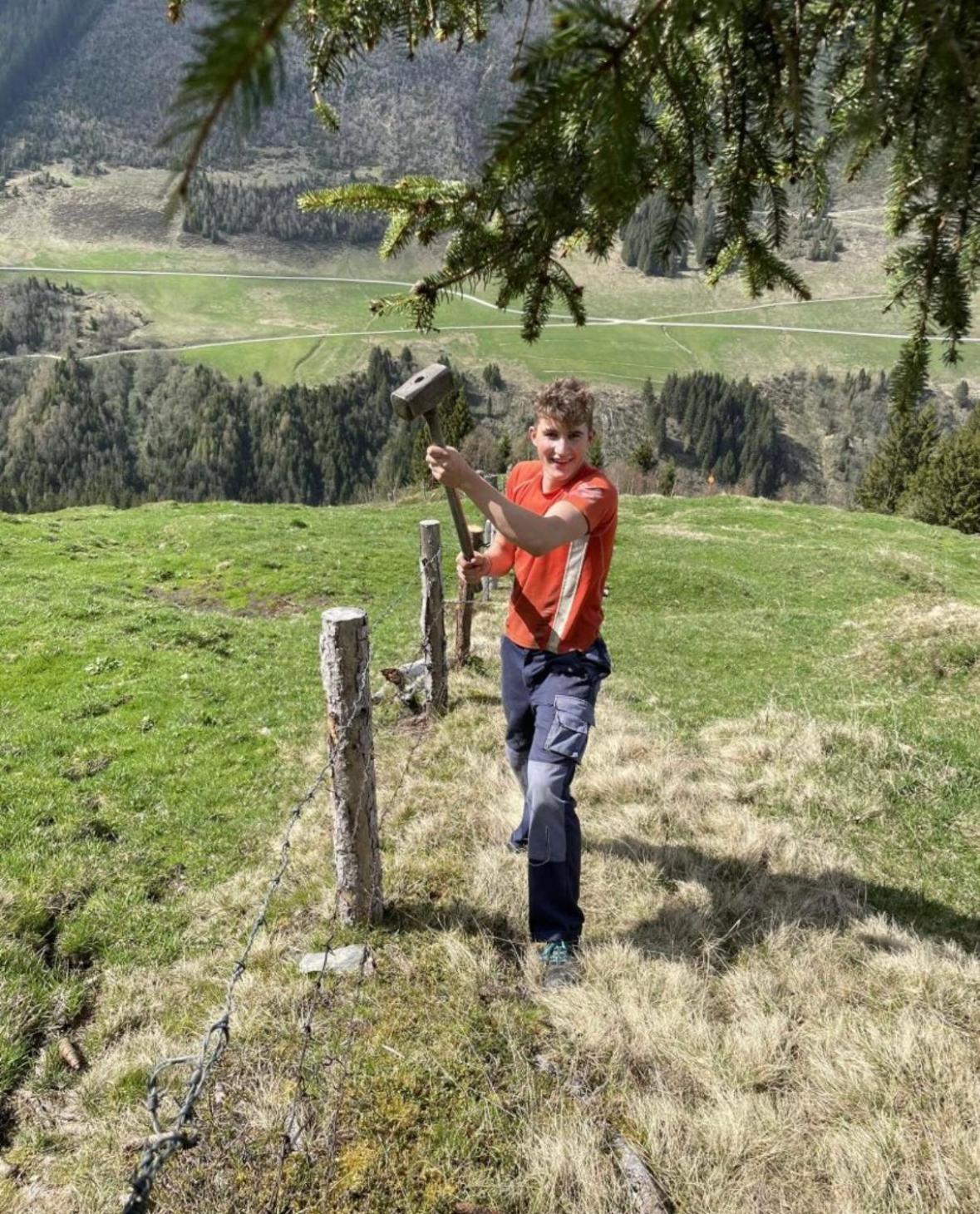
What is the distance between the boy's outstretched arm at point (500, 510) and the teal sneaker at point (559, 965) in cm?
267

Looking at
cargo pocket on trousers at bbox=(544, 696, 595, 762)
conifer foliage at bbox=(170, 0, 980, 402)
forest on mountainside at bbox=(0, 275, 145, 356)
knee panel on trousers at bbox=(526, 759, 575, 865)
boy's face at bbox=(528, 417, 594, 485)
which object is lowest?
knee panel on trousers at bbox=(526, 759, 575, 865)

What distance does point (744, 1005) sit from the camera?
4.54m

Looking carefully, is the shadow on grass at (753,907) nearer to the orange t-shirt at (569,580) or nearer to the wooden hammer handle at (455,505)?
the orange t-shirt at (569,580)

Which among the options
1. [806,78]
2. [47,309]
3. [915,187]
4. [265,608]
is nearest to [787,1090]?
[915,187]

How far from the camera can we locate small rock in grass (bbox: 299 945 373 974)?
4.95 metres

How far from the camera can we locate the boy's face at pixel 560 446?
4531 mm

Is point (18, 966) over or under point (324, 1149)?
under

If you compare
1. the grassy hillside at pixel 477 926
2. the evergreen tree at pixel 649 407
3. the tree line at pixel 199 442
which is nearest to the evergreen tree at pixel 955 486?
the grassy hillside at pixel 477 926

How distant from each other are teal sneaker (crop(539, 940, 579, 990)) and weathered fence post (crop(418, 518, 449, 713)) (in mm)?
5089

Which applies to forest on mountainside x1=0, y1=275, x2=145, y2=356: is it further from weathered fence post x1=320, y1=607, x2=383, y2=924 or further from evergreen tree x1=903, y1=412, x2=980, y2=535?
weathered fence post x1=320, y1=607, x2=383, y2=924

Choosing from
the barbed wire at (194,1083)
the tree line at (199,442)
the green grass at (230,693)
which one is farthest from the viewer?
the tree line at (199,442)

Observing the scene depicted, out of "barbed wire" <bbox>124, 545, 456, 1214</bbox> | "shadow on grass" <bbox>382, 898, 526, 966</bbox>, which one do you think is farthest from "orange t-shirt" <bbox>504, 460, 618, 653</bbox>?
"shadow on grass" <bbox>382, 898, 526, 966</bbox>

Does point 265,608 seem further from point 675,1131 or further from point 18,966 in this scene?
point 675,1131

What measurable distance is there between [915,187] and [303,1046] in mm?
5185
